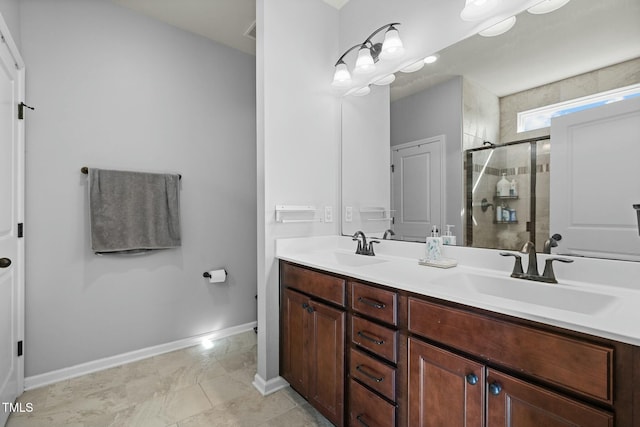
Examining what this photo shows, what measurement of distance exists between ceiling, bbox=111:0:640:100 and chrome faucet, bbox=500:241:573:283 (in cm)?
→ 71

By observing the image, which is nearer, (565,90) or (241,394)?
(565,90)

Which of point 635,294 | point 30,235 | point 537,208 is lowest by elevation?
point 635,294

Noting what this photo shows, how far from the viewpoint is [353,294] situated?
4.57ft

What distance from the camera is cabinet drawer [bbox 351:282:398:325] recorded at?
3.93ft

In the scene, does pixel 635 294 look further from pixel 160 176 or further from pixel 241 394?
pixel 160 176

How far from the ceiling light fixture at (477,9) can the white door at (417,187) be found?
56 centimetres

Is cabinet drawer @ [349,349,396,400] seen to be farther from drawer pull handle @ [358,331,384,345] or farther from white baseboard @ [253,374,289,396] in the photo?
white baseboard @ [253,374,289,396]

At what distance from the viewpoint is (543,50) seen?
131 centimetres

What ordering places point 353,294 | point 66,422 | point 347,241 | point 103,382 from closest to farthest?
point 353,294, point 66,422, point 103,382, point 347,241

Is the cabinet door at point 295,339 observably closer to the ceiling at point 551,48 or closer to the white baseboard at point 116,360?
the white baseboard at point 116,360

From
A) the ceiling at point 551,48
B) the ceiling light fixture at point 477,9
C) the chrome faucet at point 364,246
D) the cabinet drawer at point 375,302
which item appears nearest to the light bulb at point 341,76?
the ceiling at point 551,48

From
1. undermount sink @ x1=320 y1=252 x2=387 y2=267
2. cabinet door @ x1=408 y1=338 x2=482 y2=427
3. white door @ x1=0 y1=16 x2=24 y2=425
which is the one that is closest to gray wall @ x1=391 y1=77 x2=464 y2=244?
undermount sink @ x1=320 y1=252 x2=387 y2=267

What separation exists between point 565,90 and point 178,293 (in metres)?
2.80

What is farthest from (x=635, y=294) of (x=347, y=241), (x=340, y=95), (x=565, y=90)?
(x=340, y=95)
